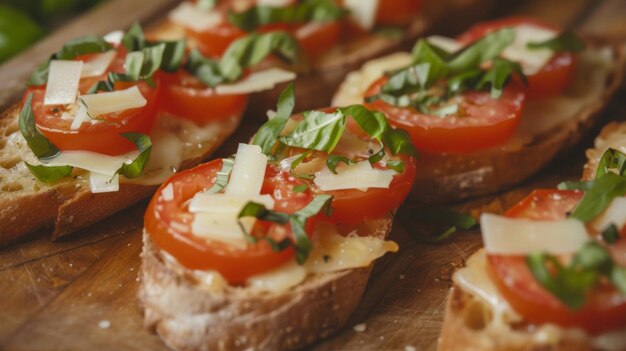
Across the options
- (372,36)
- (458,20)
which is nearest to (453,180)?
(372,36)

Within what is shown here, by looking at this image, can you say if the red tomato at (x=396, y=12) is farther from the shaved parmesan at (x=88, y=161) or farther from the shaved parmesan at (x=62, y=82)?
A: the shaved parmesan at (x=88, y=161)

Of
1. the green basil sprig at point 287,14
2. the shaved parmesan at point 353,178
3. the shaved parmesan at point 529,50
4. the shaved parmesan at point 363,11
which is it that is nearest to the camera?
the shaved parmesan at point 353,178

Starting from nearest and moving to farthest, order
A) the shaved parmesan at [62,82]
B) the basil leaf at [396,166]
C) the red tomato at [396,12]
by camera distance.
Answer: the basil leaf at [396,166] < the shaved parmesan at [62,82] < the red tomato at [396,12]

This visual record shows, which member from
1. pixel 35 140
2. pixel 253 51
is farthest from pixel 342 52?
pixel 35 140

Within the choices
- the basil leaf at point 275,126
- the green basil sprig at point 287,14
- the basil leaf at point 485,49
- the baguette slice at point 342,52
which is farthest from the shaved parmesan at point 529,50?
the basil leaf at point 275,126

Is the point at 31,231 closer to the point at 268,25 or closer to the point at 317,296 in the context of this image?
the point at 317,296

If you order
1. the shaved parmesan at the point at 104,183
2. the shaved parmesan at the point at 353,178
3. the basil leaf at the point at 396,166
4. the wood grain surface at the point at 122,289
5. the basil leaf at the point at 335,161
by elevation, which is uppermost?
the basil leaf at the point at 335,161

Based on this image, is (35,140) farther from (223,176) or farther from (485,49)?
(485,49)

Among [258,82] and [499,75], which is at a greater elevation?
[499,75]
